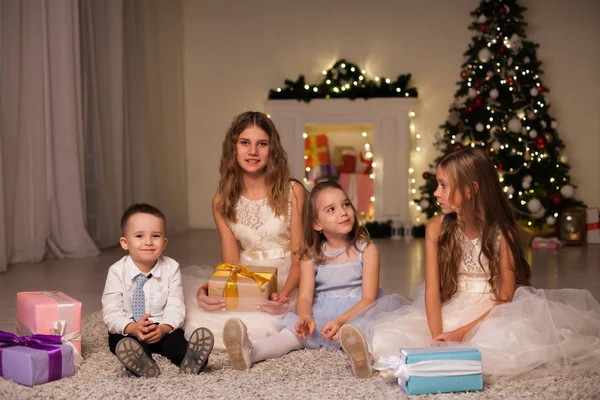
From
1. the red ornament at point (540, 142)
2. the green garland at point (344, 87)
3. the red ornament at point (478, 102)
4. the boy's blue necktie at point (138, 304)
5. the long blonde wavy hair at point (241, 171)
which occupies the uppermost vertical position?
the green garland at point (344, 87)

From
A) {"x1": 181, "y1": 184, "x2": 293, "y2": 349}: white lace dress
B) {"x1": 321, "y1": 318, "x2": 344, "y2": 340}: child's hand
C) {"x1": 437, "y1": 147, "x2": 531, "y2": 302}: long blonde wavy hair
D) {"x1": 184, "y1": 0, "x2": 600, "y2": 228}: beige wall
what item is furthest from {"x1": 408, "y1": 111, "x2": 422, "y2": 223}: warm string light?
{"x1": 321, "y1": 318, "x2": 344, "y2": 340}: child's hand

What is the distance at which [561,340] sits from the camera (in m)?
2.50

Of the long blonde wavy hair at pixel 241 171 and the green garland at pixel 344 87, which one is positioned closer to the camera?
the long blonde wavy hair at pixel 241 171

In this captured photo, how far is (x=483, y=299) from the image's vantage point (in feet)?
9.22

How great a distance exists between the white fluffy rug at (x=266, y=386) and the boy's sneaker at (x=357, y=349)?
4 cm

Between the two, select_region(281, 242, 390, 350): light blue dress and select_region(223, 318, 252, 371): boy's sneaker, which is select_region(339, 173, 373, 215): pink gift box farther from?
select_region(223, 318, 252, 371): boy's sneaker

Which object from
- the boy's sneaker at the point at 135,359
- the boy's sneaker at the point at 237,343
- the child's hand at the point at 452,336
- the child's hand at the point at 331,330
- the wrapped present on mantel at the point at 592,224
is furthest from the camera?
the wrapped present on mantel at the point at 592,224

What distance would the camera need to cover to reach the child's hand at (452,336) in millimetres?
2596

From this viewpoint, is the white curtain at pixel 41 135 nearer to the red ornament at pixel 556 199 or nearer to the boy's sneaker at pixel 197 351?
the boy's sneaker at pixel 197 351

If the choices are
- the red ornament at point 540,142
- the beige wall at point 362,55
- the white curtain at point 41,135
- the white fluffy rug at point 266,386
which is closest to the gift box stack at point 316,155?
the beige wall at point 362,55

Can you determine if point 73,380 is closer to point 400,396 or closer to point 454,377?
point 400,396

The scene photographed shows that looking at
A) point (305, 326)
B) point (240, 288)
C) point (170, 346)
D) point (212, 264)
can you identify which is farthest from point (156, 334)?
point (212, 264)

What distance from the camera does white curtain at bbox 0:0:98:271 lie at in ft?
17.2

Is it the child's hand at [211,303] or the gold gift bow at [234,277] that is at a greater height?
the gold gift bow at [234,277]
